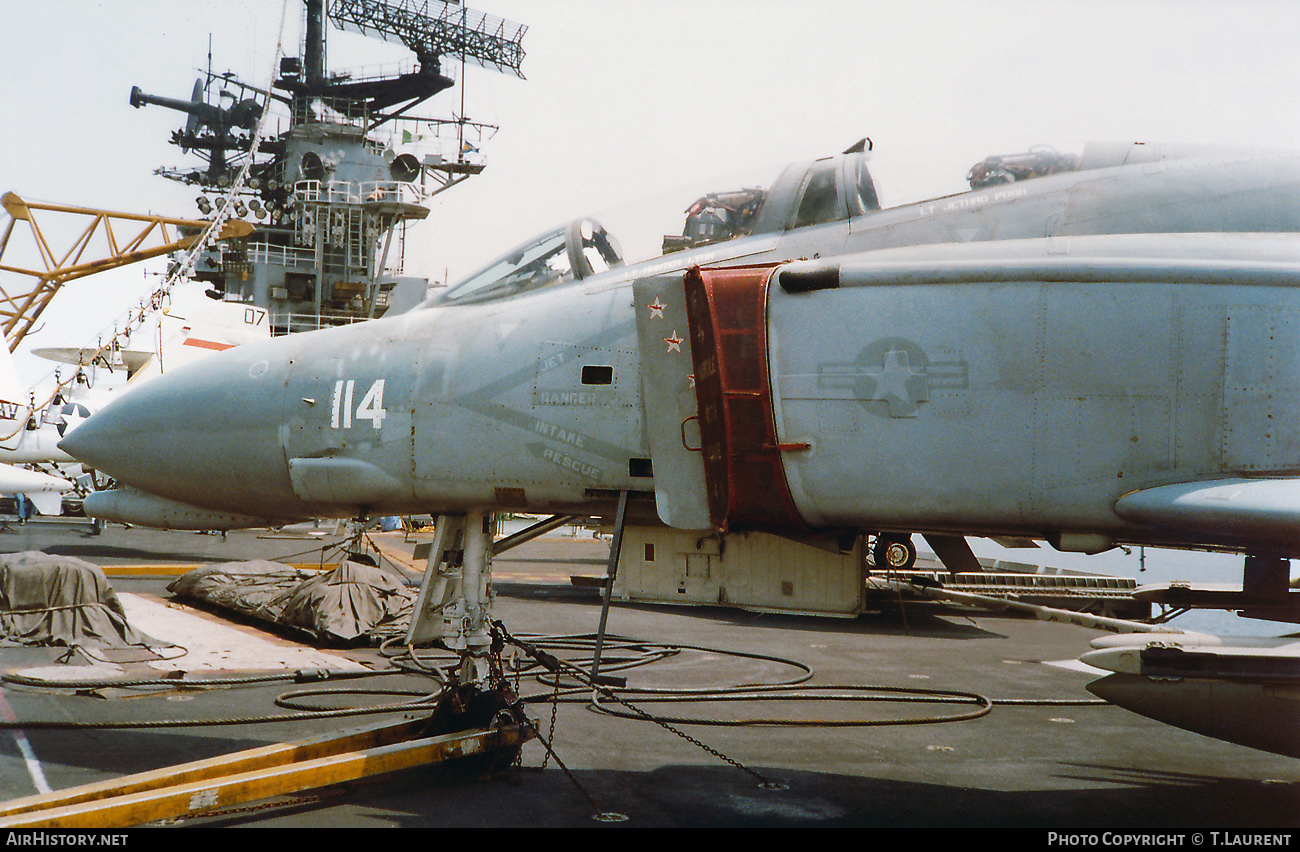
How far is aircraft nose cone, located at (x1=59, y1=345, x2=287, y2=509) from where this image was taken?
255 inches

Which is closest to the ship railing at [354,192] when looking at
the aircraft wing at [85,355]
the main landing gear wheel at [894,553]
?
the aircraft wing at [85,355]

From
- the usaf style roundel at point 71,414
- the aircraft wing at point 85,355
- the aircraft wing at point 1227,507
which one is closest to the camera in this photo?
the aircraft wing at point 1227,507

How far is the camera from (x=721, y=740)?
8156mm

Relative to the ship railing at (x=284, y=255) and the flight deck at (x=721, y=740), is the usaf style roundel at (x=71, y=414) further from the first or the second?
the flight deck at (x=721, y=740)

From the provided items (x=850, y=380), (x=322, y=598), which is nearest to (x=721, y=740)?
(x=850, y=380)

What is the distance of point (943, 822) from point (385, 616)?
9.31 m

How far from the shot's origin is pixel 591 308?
5.94 metres

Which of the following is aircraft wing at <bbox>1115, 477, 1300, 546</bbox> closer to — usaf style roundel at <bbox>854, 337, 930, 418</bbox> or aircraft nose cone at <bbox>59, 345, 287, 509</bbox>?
usaf style roundel at <bbox>854, 337, 930, 418</bbox>

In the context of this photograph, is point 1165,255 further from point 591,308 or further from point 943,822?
point 943,822

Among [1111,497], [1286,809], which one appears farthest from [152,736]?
[1286,809]

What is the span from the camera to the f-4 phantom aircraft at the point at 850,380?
4.79 m

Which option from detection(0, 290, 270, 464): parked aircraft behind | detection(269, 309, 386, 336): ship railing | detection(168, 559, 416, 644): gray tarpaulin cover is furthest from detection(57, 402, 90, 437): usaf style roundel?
detection(168, 559, 416, 644): gray tarpaulin cover
